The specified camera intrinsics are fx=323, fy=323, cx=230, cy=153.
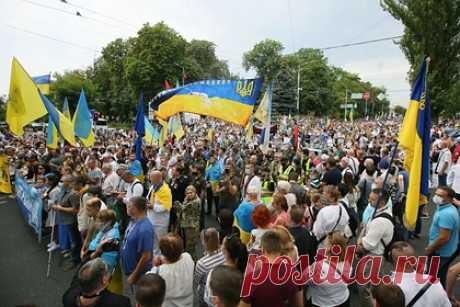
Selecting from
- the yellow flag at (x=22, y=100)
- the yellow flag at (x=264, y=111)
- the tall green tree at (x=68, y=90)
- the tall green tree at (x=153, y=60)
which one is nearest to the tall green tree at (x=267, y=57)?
the tall green tree at (x=153, y=60)

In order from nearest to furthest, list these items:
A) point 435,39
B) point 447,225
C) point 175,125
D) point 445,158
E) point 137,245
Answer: point 137,245
point 447,225
point 445,158
point 175,125
point 435,39

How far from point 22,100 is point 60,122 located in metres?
1.03

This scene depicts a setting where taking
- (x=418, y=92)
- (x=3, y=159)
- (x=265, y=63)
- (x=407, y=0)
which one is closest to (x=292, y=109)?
(x=265, y=63)

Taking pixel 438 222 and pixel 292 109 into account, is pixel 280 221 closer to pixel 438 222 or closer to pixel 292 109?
pixel 438 222

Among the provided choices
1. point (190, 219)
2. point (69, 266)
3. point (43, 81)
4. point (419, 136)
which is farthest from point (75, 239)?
point (43, 81)

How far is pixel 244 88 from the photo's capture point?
830 cm

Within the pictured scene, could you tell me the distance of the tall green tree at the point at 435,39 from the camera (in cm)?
1808

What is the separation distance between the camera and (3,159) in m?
10.6

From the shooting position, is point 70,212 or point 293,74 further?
point 293,74

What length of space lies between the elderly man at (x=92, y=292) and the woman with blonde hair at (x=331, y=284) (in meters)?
1.73

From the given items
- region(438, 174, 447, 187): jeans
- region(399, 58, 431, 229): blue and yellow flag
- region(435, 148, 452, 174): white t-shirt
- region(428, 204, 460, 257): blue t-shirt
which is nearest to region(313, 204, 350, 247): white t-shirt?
region(399, 58, 431, 229): blue and yellow flag

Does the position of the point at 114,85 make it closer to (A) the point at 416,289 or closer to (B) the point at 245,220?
(B) the point at 245,220

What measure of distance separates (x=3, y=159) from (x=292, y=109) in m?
51.1

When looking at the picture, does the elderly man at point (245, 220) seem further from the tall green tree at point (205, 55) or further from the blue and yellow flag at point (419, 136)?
the tall green tree at point (205, 55)
